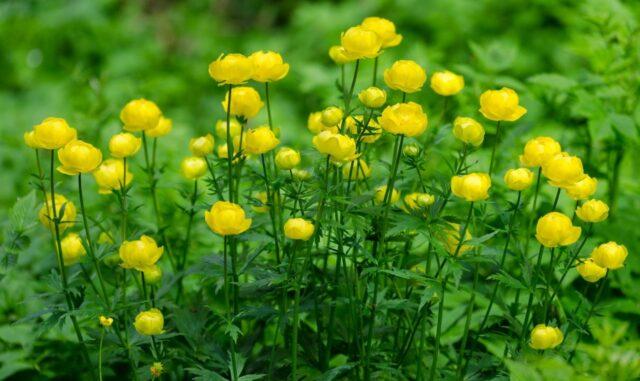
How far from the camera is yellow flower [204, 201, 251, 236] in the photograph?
1.25m

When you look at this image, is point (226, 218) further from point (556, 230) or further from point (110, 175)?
point (556, 230)

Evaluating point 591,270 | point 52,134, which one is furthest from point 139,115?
point 591,270

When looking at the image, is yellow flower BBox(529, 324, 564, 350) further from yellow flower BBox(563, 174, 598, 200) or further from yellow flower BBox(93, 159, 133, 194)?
yellow flower BBox(93, 159, 133, 194)

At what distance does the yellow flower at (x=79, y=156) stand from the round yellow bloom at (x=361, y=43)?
445mm

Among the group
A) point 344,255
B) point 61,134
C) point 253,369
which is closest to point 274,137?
point 344,255

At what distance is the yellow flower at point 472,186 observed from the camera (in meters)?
1.26

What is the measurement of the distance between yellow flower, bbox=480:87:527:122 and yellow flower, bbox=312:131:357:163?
25 cm

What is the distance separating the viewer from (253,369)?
5.00ft

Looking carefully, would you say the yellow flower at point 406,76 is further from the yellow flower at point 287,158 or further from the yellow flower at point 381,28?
the yellow flower at point 287,158

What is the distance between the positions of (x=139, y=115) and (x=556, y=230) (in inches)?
28.4

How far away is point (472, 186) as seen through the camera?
126 centimetres

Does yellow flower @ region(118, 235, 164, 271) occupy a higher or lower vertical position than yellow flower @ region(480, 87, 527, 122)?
→ lower

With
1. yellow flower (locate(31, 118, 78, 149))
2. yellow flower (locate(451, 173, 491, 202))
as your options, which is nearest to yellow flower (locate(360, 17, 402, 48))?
yellow flower (locate(451, 173, 491, 202))

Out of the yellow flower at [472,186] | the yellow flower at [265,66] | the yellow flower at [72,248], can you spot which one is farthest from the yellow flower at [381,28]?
the yellow flower at [72,248]
